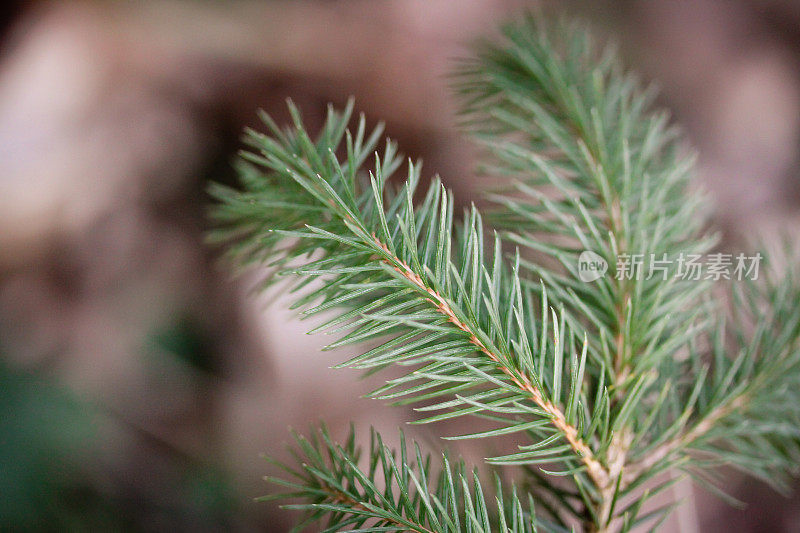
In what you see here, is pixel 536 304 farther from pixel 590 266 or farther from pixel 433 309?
pixel 433 309

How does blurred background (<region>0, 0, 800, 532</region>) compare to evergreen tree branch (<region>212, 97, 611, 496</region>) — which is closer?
evergreen tree branch (<region>212, 97, 611, 496</region>)

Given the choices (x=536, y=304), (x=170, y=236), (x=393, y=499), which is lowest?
(x=393, y=499)

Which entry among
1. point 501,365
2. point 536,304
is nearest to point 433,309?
point 501,365

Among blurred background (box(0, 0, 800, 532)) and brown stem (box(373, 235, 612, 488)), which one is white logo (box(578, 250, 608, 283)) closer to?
brown stem (box(373, 235, 612, 488))

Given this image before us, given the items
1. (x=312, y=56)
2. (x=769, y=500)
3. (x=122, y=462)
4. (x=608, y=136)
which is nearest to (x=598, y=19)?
(x=312, y=56)

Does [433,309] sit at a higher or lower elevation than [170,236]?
lower

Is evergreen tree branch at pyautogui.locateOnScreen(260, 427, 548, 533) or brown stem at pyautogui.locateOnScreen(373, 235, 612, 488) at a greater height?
brown stem at pyautogui.locateOnScreen(373, 235, 612, 488)

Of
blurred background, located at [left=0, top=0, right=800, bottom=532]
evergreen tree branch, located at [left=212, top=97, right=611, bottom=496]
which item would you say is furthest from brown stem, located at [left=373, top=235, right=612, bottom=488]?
blurred background, located at [left=0, top=0, right=800, bottom=532]

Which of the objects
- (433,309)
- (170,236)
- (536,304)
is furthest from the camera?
(170,236)
